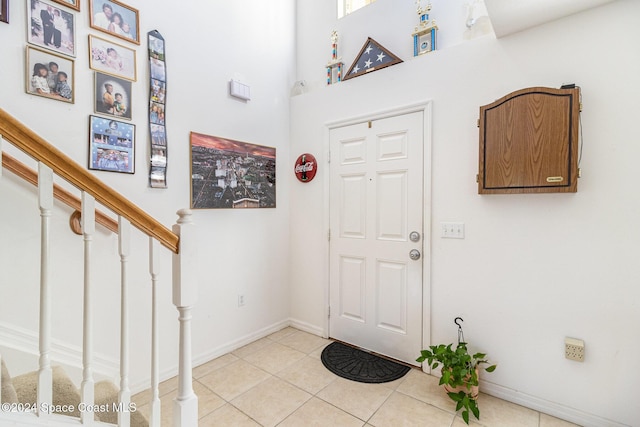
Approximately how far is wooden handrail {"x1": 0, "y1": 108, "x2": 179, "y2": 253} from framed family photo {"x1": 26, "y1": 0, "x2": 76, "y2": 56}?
3.62 ft

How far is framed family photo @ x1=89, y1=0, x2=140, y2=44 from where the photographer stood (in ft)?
5.83

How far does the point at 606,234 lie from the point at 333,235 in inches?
72.4

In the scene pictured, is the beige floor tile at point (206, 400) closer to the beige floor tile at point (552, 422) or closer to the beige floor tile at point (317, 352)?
the beige floor tile at point (317, 352)

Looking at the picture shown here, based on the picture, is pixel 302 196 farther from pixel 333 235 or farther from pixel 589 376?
pixel 589 376

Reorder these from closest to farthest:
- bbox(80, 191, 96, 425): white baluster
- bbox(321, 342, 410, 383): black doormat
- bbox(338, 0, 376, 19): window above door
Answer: bbox(80, 191, 96, 425): white baluster → bbox(321, 342, 410, 383): black doormat → bbox(338, 0, 376, 19): window above door

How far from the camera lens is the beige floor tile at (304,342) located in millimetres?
2605

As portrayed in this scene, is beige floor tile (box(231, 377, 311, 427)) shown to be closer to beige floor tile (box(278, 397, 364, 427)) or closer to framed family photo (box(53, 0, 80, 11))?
beige floor tile (box(278, 397, 364, 427))

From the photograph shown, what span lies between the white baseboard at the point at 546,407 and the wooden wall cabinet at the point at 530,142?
128 cm

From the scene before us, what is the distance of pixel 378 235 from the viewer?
2.47 meters

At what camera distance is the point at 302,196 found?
2.96 meters

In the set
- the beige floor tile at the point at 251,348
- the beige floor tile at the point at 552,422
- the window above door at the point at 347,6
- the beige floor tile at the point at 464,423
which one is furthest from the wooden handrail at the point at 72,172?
the window above door at the point at 347,6

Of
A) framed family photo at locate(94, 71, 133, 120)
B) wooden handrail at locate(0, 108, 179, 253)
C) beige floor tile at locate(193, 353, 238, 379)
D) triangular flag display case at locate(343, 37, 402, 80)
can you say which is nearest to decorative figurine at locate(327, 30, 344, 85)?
triangular flag display case at locate(343, 37, 402, 80)

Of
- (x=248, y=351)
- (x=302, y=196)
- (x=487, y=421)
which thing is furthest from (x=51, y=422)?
(x=302, y=196)

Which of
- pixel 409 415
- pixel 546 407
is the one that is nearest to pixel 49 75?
pixel 409 415
